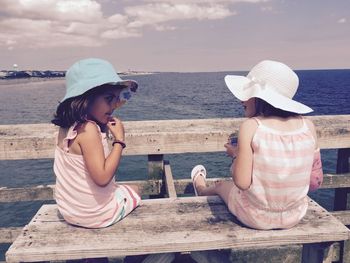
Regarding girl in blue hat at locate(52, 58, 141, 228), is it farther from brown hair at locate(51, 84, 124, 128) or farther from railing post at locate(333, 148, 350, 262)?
railing post at locate(333, 148, 350, 262)

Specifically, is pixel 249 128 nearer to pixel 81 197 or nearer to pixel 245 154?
pixel 245 154

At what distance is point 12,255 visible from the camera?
2.35 metres

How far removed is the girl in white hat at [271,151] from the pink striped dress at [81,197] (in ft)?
3.37

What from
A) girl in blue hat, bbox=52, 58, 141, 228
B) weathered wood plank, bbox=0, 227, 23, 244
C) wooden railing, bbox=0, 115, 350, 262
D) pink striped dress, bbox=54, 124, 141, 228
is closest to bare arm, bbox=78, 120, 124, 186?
girl in blue hat, bbox=52, 58, 141, 228

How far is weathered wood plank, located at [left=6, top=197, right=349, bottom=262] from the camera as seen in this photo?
2.42 metres

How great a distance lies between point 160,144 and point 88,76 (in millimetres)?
1162

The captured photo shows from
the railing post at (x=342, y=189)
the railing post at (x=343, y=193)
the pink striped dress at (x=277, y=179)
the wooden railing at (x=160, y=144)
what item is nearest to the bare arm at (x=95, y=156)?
the wooden railing at (x=160, y=144)

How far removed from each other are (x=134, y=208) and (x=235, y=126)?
5.26ft

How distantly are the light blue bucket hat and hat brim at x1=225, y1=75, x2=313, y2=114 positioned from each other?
917 millimetres

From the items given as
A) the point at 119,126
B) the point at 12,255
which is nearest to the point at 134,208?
the point at 119,126

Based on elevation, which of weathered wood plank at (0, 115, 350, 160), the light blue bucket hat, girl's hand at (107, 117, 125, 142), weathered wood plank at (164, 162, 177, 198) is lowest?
weathered wood plank at (164, 162, 177, 198)

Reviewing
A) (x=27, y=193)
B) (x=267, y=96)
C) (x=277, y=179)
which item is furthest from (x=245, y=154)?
(x=27, y=193)

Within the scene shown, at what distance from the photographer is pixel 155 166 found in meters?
3.81

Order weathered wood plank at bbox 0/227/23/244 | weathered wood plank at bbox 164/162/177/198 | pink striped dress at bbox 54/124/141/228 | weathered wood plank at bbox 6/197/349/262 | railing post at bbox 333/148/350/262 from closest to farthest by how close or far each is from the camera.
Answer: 1. weathered wood plank at bbox 6/197/349/262
2. pink striped dress at bbox 54/124/141/228
3. weathered wood plank at bbox 164/162/177/198
4. weathered wood plank at bbox 0/227/23/244
5. railing post at bbox 333/148/350/262
